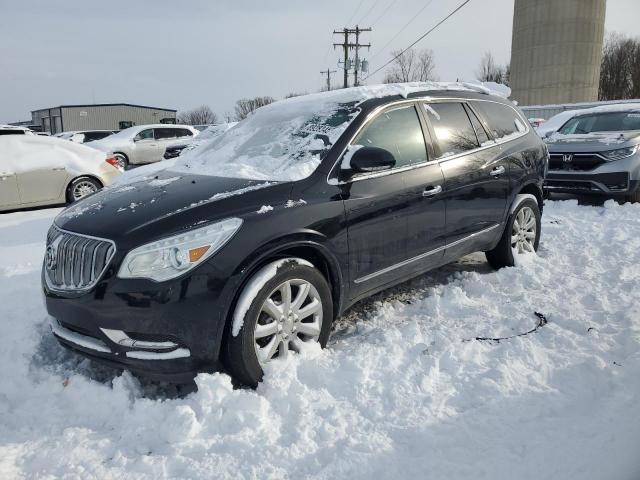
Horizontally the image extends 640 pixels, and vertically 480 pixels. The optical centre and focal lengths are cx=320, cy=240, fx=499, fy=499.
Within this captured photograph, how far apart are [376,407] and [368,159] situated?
59.5 inches

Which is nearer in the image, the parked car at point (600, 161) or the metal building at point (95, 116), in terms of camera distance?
the parked car at point (600, 161)

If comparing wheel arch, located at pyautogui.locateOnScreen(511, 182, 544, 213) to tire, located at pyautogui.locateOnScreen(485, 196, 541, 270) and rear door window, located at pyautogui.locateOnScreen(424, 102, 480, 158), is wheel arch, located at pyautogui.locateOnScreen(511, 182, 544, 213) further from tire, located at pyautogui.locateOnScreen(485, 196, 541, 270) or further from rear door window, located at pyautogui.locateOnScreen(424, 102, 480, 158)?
rear door window, located at pyautogui.locateOnScreen(424, 102, 480, 158)

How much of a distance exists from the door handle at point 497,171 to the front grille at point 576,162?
178 inches

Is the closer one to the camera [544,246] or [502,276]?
[502,276]

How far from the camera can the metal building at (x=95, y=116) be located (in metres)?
52.3

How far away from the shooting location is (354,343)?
11.2ft

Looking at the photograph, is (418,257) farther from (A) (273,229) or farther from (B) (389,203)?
(A) (273,229)

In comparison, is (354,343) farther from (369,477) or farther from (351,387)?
(369,477)

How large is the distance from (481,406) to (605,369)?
88cm

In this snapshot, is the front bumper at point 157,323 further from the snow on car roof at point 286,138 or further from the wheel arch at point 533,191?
the wheel arch at point 533,191

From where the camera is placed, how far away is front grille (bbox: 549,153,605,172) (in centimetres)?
809

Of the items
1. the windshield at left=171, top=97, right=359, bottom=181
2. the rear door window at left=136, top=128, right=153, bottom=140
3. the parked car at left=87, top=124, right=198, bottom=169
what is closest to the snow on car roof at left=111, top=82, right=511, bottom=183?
the windshield at left=171, top=97, right=359, bottom=181

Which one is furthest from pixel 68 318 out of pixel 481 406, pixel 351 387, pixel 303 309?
pixel 481 406

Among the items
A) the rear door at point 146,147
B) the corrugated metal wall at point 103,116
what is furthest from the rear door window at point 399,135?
the corrugated metal wall at point 103,116
